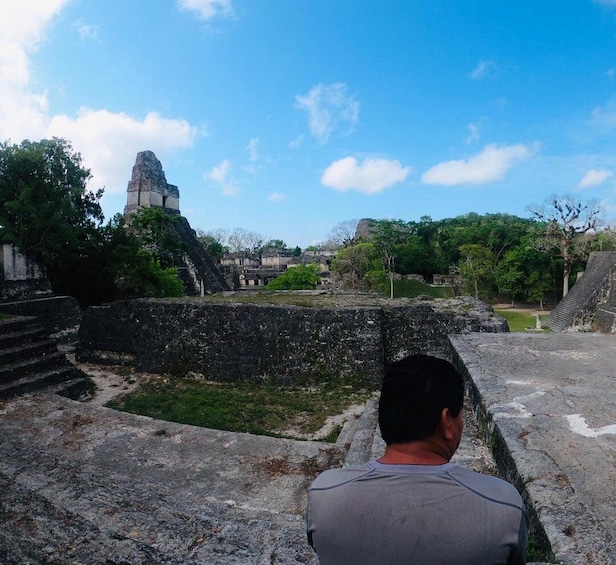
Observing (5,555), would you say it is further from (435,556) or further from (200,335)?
(200,335)

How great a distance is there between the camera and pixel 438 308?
24.5ft

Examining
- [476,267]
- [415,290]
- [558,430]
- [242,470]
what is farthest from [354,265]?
[558,430]

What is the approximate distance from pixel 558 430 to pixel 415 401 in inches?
87.8

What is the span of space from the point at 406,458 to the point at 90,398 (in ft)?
21.4

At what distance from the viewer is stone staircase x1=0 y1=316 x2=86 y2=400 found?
18.3 feet

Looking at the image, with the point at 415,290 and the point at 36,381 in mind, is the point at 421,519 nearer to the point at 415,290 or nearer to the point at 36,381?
the point at 36,381

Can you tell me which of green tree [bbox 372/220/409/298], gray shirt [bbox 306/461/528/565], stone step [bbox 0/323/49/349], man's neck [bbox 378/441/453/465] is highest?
green tree [bbox 372/220/409/298]

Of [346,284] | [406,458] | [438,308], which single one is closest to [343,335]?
[438,308]

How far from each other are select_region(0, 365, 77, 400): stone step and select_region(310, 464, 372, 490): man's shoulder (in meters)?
5.58

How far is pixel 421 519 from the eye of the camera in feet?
3.17

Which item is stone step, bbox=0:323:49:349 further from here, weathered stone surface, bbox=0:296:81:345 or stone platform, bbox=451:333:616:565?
stone platform, bbox=451:333:616:565

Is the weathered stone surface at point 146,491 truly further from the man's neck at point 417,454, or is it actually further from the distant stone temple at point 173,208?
the distant stone temple at point 173,208

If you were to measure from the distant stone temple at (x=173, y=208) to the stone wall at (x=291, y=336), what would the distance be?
40.1ft

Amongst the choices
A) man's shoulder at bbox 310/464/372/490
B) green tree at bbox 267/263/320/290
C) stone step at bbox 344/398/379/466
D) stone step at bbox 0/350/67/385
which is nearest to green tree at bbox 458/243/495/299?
green tree at bbox 267/263/320/290
